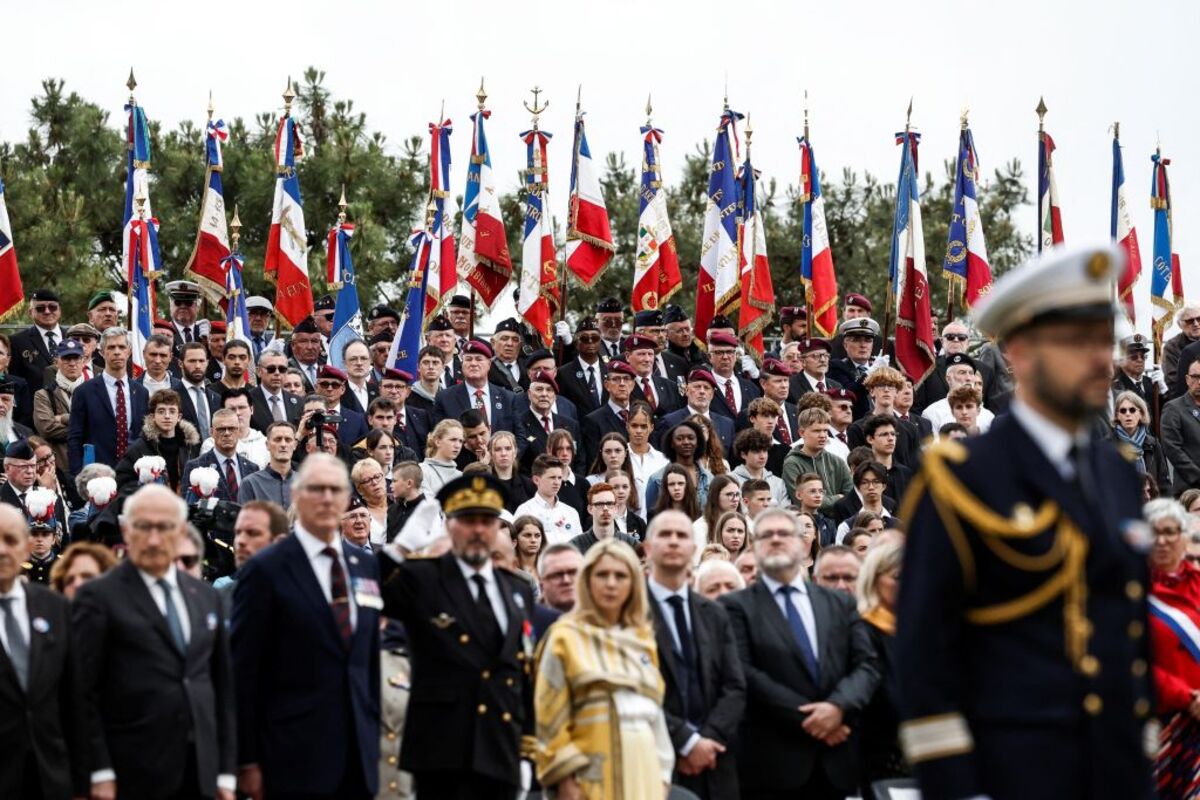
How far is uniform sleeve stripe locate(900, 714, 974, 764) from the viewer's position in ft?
14.9

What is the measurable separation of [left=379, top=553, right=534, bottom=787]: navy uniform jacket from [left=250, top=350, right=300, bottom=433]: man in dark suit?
6.90 meters

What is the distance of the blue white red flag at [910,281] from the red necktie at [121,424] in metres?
7.82

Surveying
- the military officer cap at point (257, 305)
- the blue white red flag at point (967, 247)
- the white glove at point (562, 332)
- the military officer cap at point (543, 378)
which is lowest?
the military officer cap at point (543, 378)

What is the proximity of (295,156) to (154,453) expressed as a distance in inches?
288

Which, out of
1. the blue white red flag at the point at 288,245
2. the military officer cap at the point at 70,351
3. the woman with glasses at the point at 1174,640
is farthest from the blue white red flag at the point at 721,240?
the woman with glasses at the point at 1174,640

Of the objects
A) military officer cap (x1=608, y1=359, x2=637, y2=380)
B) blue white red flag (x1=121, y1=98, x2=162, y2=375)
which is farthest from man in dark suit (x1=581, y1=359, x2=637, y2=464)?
blue white red flag (x1=121, y1=98, x2=162, y2=375)

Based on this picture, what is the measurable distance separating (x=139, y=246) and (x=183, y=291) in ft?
1.94

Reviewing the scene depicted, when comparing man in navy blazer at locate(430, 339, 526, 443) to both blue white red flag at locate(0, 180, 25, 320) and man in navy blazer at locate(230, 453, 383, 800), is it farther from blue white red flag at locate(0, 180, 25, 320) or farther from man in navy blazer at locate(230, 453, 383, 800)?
man in navy blazer at locate(230, 453, 383, 800)

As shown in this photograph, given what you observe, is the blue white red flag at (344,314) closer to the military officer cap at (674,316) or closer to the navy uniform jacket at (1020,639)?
the military officer cap at (674,316)

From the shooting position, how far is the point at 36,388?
16734 mm

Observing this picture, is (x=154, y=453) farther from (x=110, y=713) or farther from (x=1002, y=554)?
(x=1002, y=554)

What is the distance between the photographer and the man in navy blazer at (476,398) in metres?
16.1

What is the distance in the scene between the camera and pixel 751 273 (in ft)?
67.2

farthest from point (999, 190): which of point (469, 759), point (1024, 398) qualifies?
point (1024, 398)
